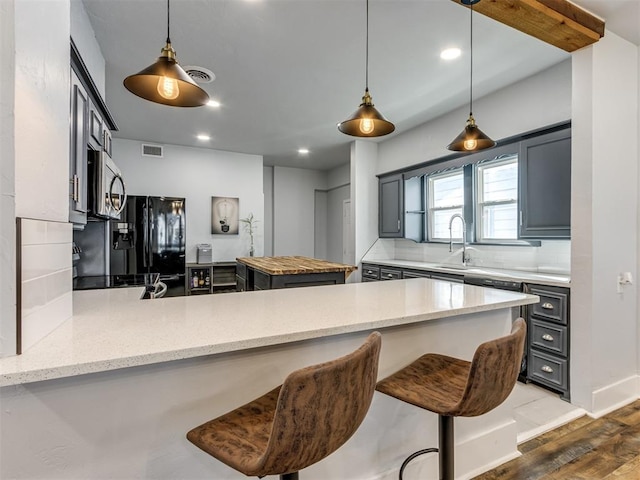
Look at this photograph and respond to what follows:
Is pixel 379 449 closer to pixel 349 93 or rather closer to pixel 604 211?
pixel 604 211

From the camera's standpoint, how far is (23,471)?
0.96 metres

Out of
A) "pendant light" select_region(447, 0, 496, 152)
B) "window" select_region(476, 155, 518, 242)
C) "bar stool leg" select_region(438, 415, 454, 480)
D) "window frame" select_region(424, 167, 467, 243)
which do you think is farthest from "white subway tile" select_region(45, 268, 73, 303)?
"window frame" select_region(424, 167, 467, 243)

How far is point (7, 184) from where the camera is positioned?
86 cm

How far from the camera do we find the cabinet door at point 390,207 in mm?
4922

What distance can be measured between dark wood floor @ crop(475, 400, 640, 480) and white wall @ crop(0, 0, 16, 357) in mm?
2153

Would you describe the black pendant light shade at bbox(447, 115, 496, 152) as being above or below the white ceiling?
below

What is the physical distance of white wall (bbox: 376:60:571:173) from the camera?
3.05 m

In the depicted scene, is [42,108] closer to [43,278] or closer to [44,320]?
[43,278]

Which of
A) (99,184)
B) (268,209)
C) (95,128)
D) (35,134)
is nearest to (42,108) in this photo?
(35,134)

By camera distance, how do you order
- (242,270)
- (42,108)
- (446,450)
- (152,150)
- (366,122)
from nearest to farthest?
(42,108), (446,450), (366,122), (242,270), (152,150)

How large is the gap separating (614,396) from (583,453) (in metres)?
0.84

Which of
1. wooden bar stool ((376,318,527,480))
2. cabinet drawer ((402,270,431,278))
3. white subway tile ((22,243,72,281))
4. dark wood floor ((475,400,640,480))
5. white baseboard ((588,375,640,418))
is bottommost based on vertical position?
dark wood floor ((475,400,640,480))

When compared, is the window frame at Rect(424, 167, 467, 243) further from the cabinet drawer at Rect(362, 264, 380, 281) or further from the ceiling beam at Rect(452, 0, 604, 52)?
A: the ceiling beam at Rect(452, 0, 604, 52)

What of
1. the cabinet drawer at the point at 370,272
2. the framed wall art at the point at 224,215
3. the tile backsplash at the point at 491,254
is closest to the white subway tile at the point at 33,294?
the tile backsplash at the point at 491,254
